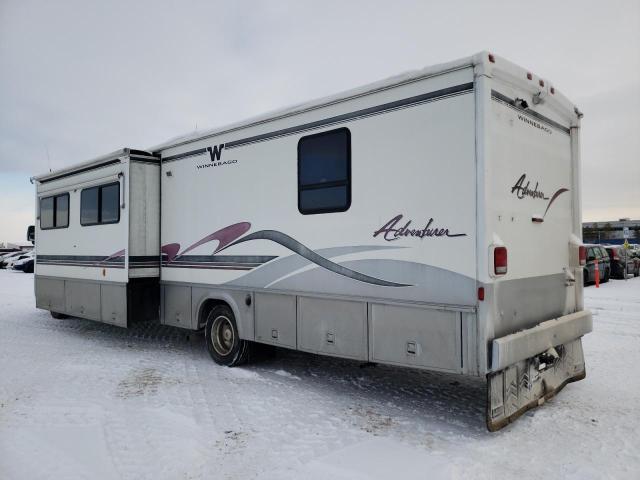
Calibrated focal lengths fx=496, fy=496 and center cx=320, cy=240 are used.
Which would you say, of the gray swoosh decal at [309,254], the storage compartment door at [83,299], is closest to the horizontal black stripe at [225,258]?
the gray swoosh decal at [309,254]

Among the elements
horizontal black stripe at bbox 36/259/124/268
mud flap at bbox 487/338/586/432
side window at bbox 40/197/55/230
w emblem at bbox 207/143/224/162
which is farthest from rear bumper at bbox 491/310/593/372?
side window at bbox 40/197/55/230

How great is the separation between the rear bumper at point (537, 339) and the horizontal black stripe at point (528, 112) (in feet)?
6.63

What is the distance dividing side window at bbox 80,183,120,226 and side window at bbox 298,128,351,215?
3513 millimetres

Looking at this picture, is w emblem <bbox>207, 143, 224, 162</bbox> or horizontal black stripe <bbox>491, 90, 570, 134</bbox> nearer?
horizontal black stripe <bbox>491, 90, 570, 134</bbox>

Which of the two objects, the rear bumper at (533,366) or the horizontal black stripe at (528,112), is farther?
the horizontal black stripe at (528,112)

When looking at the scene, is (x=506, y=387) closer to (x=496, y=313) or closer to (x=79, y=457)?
(x=496, y=313)

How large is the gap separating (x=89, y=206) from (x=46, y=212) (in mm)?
2004

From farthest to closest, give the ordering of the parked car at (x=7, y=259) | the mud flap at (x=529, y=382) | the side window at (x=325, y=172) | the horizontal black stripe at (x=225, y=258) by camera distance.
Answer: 1. the parked car at (x=7, y=259)
2. the horizontal black stripe at (x=225, y=258)
3. the side window at (x=325, y=172)
4. the mud flap at (x=529, y=382)

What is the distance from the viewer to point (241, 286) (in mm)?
6164

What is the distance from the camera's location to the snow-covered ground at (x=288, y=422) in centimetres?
366

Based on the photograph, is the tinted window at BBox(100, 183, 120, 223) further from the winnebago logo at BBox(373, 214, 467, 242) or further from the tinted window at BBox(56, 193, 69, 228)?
the winnebago logo at BBox(373, 214, 467, 242)

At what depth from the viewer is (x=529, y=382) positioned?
4574 mm

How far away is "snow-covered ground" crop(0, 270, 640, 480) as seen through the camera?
3.66m

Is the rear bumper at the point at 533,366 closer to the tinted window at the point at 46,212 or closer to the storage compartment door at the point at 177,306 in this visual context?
the storage compartment door at the point at 177,306
